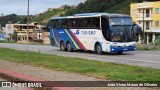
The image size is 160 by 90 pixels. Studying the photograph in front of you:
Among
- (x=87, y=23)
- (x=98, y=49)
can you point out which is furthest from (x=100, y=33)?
(x=87, y=23)

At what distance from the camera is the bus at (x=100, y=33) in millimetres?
28062

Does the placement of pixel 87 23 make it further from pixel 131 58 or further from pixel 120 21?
pixel 131 58

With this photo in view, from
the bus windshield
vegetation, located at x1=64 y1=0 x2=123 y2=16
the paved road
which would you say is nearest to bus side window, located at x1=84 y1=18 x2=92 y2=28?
the paved road

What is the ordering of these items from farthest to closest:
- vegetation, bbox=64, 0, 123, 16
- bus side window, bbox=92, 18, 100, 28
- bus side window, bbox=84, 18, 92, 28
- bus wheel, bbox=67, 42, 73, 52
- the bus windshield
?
vegetation, bbox=64, 0, 123, 16 → bus wheel, bbox=67, 42, 73, 52 → bus side window, bbox=84, 18, 92, 28 → bus side window, bbox=92, 18, 100, 28 → the bus windshield

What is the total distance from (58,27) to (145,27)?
55750 mm

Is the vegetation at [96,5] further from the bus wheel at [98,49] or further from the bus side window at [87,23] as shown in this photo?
the bus wheel at [98,49]

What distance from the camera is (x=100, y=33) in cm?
2878

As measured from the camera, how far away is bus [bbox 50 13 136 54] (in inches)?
1105

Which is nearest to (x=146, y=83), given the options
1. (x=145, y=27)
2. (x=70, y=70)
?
(x=70, y=70)

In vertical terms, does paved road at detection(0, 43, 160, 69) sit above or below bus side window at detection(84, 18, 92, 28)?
below

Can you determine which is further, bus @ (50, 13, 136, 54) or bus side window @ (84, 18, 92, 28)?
bus side window @ (84, 18, 92, 28)

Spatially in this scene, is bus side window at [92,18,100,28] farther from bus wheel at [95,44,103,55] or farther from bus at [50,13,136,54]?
bus wheel at [95,44,103,55]

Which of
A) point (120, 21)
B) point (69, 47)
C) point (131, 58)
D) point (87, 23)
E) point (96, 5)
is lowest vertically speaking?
point (131, 58)

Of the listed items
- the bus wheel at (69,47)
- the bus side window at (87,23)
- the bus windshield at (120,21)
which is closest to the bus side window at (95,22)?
the bus side window at (87,23)
